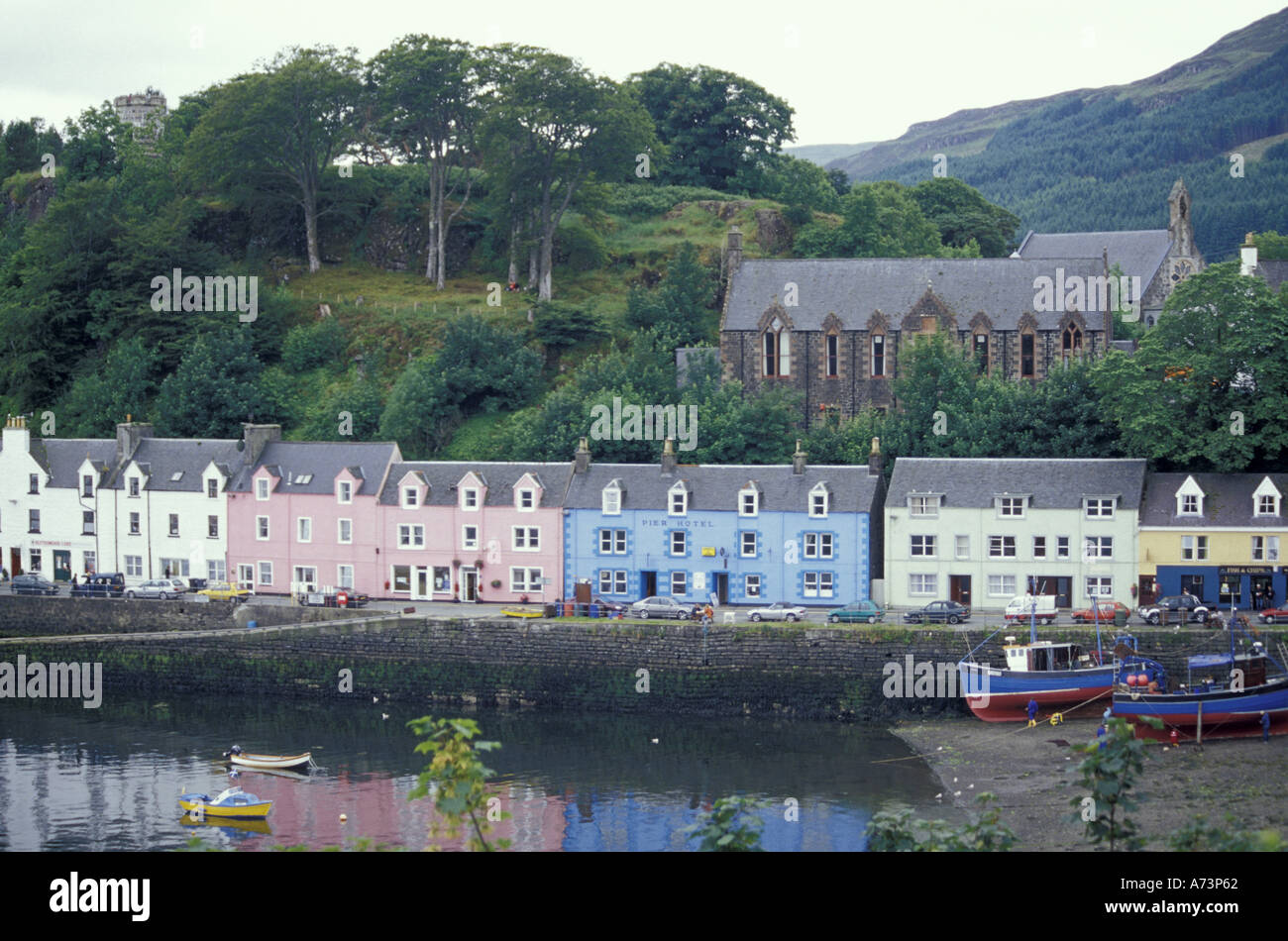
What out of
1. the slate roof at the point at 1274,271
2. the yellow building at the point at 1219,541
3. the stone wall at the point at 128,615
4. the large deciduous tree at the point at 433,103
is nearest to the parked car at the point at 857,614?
the yellow building at the point at 1219,541

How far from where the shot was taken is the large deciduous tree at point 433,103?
271ft

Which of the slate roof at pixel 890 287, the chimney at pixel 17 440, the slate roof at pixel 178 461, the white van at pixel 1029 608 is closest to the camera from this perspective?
the white van at pixel 1029 608

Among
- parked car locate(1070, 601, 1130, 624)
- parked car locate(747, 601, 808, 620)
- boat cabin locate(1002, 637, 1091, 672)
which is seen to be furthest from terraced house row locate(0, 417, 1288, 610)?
boat cabin locate(1002, 637, 1091, 672)

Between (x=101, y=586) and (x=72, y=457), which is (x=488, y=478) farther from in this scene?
(x=72, y=457)

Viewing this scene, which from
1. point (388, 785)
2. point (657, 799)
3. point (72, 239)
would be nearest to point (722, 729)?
point (657, 799)

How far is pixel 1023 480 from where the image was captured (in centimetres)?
5719

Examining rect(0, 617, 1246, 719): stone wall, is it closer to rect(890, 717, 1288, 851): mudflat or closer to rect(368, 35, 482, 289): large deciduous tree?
rect(890, 717, 1288, 851): mudflat

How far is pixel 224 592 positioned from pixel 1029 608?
30725mm

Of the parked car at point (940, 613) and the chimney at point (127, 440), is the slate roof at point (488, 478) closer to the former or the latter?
the chimney at point (127, 440)

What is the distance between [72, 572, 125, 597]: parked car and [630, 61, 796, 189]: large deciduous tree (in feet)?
152

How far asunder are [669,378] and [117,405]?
26403 millimetres

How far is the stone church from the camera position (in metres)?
69.2

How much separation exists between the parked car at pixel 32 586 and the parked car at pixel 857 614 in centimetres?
3191

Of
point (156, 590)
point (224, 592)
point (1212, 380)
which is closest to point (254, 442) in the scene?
point (224, 592)
